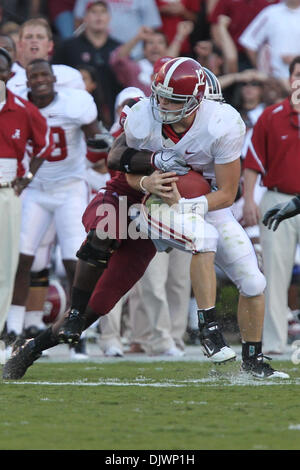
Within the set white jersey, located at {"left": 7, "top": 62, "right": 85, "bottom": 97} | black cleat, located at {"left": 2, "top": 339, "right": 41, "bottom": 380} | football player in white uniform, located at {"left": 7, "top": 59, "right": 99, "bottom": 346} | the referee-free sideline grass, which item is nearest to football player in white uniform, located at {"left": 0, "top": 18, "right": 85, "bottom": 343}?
white jersey, located at {"left": 7, "top": 62, "right": 85, "bottom": 97}

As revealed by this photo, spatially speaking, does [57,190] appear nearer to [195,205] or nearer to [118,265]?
[118,265]

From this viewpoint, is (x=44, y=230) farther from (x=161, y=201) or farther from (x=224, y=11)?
(x=224, y=11)

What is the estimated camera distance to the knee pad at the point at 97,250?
17.6 feet

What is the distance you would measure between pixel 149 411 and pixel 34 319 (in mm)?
3621

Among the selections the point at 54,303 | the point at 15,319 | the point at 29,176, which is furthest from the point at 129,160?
the point at 54,303

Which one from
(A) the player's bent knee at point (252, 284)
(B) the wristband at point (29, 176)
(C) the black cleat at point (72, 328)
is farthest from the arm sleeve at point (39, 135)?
(A) the player's bent knee at point (252, 284)

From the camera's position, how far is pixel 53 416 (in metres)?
4.23

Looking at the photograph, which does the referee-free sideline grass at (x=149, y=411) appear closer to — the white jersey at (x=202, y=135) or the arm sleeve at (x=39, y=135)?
the white jersey at (x=202, y=135)

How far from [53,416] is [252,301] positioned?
1511mm

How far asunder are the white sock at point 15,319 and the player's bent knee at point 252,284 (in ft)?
8.53

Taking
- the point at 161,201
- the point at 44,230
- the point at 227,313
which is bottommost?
the point at 227,313

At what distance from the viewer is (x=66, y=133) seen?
7.66 meters
